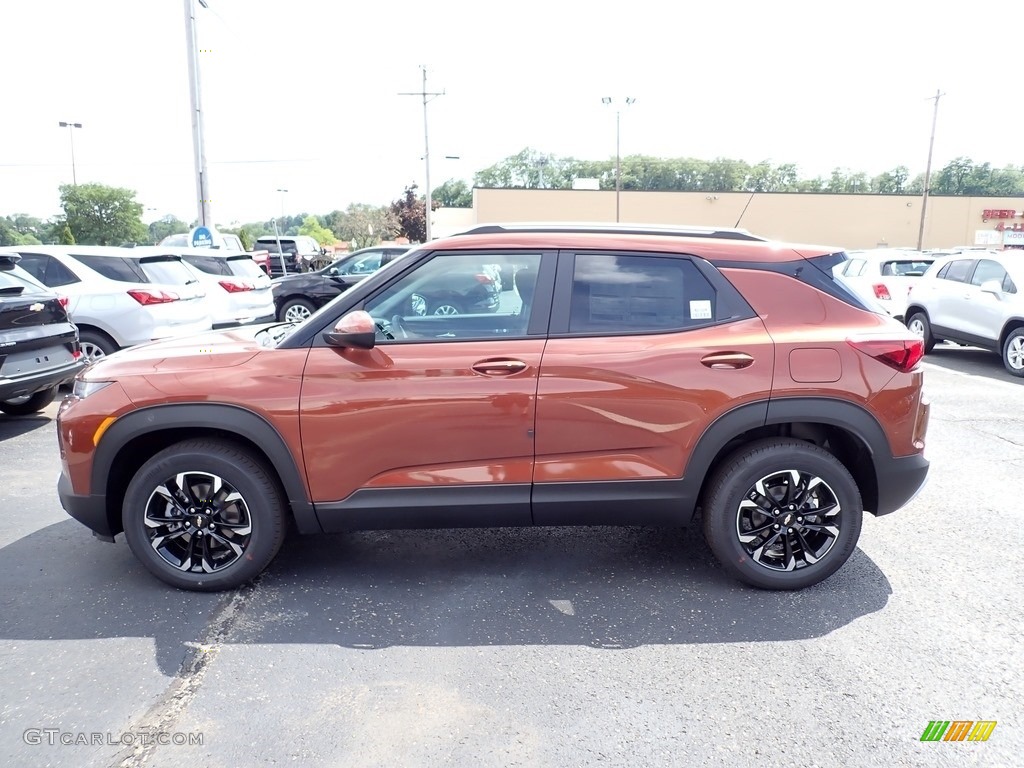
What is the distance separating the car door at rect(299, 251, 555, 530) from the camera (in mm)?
3600

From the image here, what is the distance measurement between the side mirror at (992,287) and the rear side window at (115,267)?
1139cm

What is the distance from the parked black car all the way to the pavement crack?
413cm

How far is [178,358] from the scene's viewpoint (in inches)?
149

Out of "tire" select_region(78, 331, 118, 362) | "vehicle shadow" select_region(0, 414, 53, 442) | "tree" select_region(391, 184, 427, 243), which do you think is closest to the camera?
"vehicle shadow" select_region(0, 414, 53, 442)

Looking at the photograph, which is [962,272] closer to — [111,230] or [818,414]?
[818,414]

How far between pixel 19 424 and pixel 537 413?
251 inches

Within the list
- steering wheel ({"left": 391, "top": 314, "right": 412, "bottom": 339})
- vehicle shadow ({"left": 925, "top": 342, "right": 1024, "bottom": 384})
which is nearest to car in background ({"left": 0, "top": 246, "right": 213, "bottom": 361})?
steering wheel ({"left": 391, "top": 314, "right": 412, "bottom": 339})

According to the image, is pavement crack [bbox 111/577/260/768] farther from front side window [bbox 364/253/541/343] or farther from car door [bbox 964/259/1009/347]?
car door [bbox 964/259/1009/347]

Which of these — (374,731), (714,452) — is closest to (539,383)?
(714,452)

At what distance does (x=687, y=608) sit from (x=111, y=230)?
109412 millimetres

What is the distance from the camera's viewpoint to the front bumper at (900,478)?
148 inches

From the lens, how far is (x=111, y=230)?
97.6 m

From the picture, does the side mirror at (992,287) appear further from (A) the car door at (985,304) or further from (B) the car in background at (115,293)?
(B) the car in background at (115,293)

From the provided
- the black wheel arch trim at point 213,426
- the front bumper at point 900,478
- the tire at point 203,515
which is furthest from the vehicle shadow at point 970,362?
the tire at point 203,515
